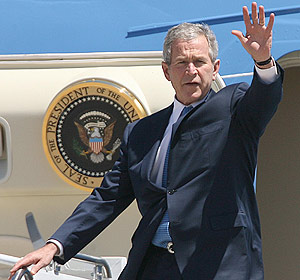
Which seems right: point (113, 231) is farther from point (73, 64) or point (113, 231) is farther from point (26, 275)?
point (26, 275)

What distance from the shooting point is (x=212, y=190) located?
1941mm

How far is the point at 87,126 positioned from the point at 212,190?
37.0 inches

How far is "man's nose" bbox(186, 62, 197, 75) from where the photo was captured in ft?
6.52

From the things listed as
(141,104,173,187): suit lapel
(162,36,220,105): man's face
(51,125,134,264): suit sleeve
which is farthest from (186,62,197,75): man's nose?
A: (51,125,134,264): suit sleeve

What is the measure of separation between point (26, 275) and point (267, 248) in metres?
2.42

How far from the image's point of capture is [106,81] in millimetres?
2738

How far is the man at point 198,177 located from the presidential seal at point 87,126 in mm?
604

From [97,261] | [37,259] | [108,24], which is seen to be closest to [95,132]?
[108,24]

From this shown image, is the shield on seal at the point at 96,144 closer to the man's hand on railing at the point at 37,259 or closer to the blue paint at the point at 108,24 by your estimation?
the blue paint at the point at 108,24

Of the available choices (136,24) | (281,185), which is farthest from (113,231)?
(281,185)

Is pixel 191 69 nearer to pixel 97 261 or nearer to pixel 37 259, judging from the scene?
pixel 37 259

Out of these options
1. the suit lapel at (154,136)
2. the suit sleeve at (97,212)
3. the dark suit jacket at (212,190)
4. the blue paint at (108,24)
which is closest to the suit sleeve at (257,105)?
the dark suit jacket at (212,190)

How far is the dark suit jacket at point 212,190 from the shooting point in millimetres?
1900

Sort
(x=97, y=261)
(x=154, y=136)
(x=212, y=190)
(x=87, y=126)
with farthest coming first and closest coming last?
1. (x=87, y=126)
2. (x=97, y=261)
3. (x=154, y=136)
4. (x=212, y=190)
